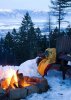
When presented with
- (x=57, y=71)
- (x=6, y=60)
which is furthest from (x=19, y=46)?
(x=57, y=71)

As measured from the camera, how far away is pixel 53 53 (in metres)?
14.1

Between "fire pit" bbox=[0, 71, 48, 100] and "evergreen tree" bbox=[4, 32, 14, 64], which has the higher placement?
"fire pit" bbox=[0, 71, 48, 100]

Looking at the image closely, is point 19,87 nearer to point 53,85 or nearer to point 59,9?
point 53,85

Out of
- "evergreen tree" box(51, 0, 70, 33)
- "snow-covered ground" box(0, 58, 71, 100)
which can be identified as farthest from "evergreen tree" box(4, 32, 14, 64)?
"snow-covered ground" box(0, 58, 71, 100)

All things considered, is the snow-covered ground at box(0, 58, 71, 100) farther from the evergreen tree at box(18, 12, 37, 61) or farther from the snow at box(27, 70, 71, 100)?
the evergreen tree at box(18, 12, 37, 61)

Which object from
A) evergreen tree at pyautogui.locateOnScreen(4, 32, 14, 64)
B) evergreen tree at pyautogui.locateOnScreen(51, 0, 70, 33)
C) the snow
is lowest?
evergreen tree at pyautogui.locateOnScreen(4, 32, 14, 64)

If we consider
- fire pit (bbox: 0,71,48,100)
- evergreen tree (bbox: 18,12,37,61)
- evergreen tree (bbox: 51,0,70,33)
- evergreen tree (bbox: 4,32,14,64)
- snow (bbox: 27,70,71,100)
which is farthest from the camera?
evergreen tree (bbox: 4,32,14,64)

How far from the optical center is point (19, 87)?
1154 cm

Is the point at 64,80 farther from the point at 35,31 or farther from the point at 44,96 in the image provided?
the point at 35,31

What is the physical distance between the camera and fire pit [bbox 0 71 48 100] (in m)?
11.0

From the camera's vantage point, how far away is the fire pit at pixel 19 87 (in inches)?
435

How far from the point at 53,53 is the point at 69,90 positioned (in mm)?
2602

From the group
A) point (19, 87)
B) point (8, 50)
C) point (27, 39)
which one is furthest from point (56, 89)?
point (8, 50)

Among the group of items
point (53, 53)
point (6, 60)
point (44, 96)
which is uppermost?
point (53, 53)
